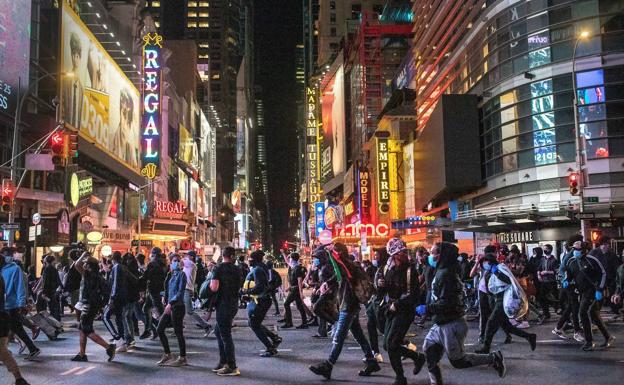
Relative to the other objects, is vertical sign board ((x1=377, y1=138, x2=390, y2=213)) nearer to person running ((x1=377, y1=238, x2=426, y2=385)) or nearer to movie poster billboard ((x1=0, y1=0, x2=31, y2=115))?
movie poster billboard ((x1=0, y1=0, x2=31, y2=115))

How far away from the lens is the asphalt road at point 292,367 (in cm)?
886

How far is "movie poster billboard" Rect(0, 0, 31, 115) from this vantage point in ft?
96.2

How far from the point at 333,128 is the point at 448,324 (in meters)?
88.4

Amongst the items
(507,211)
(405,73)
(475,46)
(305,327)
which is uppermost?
(405,73)

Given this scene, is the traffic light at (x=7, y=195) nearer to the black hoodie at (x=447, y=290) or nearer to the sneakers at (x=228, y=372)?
the sneakers at (x=228, y=372)

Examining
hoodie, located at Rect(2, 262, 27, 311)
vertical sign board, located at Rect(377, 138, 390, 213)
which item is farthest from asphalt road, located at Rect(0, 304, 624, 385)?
vertical sign board, located at Rect(377, 138, 390, 213)

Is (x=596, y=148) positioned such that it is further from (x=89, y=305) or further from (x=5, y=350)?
(x=5, y=350)

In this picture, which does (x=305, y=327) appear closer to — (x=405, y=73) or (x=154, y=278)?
(x=154, y=278)

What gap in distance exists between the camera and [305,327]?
1622 centimetres

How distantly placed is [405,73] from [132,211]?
28578 millimetres

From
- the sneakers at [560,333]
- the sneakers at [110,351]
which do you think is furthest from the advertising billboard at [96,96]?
the sneakers at [560,333]

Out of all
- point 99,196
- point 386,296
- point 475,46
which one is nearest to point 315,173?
point 99,196

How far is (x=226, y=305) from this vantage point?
951cm

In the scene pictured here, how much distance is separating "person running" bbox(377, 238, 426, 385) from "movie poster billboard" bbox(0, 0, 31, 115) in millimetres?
25752
